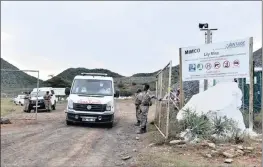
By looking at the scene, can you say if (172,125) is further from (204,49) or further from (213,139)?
(204,49)

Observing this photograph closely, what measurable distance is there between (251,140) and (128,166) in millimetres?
3602

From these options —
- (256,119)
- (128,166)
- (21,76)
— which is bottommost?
(128,166)

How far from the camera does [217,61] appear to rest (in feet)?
41.0

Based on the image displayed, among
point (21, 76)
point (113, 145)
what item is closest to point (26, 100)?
point (21, 76)

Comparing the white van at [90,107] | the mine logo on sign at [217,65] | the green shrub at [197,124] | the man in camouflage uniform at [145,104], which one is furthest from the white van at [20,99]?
the green shrub at [197,124]

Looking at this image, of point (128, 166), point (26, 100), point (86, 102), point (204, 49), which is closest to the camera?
point (128, 166)

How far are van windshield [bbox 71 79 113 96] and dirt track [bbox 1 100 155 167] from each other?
1.57m

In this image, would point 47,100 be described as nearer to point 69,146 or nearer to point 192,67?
point 192,67

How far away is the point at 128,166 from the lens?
8.84 meters

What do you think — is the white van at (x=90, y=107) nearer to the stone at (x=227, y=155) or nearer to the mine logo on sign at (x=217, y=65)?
the mine logo on sign at (x=217, y=65)

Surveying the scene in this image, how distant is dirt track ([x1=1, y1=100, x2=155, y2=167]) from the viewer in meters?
9.31

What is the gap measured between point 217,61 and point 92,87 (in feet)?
20.7

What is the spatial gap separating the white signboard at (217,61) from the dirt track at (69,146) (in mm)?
2938

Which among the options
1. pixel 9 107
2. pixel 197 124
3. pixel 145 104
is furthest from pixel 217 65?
pixel 9 107
